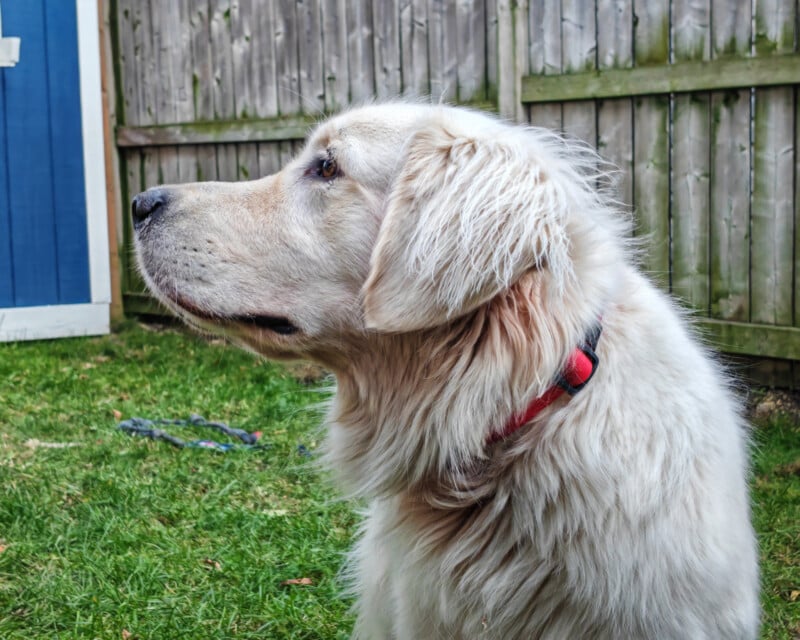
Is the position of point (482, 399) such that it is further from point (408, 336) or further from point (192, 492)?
point (192, 492)

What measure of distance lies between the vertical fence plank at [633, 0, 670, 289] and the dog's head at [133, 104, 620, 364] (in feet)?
9.42

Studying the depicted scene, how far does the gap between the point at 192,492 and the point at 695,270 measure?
286 cm

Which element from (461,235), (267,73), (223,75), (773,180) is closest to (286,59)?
(267,73)

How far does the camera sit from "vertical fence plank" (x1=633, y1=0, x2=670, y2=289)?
4.98m

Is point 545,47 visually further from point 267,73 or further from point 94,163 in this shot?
point 94,163

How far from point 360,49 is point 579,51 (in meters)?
1.72

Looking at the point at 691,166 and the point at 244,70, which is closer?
the point at 691,166

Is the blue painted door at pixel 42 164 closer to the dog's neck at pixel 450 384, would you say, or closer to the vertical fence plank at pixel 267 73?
the vertical fence plank at pixel 267 73

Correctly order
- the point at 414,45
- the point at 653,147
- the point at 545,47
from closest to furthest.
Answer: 1. the point at 653,147
2. the point at 545,47
3. the point at 414,45

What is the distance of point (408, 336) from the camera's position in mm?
2113

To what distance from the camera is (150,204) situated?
233cm

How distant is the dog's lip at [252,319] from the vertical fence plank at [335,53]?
4.53 m

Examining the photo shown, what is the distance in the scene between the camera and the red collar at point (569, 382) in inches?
78.1

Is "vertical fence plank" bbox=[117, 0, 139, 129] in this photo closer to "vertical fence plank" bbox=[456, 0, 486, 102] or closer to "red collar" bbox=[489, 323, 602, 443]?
"vertical fence plank" bbox=[456, 0, 486, 102]
